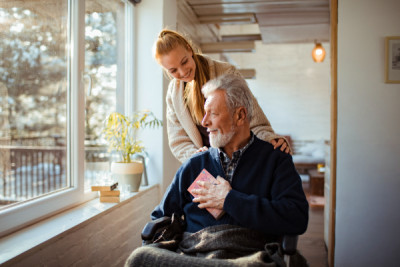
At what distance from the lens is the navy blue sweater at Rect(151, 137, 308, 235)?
5.23 feet

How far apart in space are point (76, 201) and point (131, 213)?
442mm

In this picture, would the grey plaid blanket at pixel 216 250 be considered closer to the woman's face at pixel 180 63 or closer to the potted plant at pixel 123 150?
the woman's face at pixel 180 63

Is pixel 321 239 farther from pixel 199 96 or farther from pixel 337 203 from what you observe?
pixel 199 96

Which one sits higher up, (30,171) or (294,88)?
(294,88)

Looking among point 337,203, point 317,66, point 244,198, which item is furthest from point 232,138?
point 317,66

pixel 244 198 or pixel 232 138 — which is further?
pixel 232 138

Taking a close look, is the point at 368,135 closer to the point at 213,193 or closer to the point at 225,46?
the point at 213,193

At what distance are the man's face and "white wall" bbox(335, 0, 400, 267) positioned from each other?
1.66 m

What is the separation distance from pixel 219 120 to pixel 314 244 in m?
2.68

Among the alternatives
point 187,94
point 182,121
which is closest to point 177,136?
point 182,121

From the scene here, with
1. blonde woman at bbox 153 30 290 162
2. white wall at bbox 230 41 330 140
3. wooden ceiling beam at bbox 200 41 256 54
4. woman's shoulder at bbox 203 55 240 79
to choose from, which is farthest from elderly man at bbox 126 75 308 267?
white wall at bbox 230 41 330 140

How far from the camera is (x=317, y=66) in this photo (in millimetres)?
8688

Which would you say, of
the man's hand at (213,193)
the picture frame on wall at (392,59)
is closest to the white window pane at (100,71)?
the man's hand at (213,193)

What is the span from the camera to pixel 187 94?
221cm
